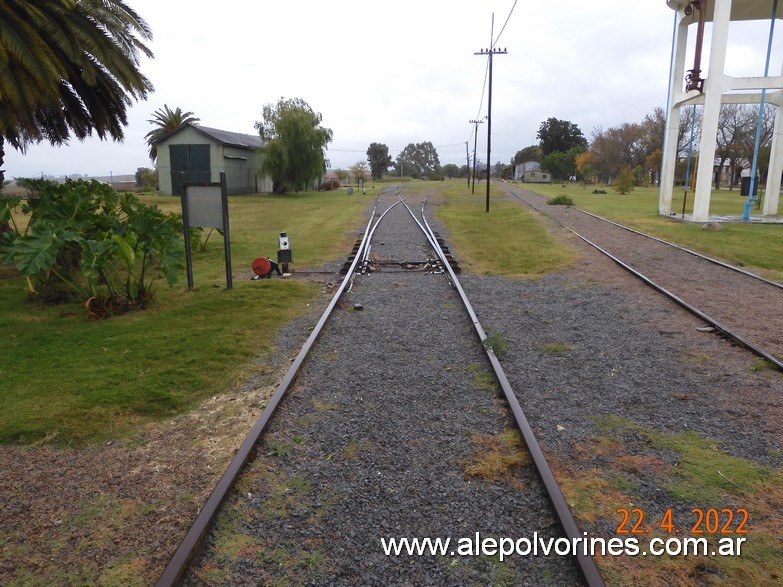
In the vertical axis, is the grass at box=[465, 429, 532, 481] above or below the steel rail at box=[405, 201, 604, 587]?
below

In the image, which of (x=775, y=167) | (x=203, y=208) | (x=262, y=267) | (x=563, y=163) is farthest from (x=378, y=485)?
(x=563, y=163)

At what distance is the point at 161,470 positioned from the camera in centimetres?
407

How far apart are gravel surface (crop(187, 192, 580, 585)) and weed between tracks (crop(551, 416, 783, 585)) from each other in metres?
0.31

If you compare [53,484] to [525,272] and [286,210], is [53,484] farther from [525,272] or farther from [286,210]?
[286,210]

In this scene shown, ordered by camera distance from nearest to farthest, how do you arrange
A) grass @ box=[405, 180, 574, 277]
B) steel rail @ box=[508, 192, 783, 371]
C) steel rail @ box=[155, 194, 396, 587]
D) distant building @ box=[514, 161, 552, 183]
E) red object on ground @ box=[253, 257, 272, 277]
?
steel rail @ box=[155, 194, 396, 587] → steel rail @ box=[508, 192, 783, 371] → red object on ground @ box=[253, 257, 272, 277] → grass @ box=[405, 180, 574, 277] → distant building @ box=[514, 161, 552, 183]

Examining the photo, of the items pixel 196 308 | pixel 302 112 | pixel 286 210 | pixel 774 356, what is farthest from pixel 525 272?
pixel 302 112

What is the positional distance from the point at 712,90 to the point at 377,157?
10641 cm

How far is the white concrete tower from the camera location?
20109mm

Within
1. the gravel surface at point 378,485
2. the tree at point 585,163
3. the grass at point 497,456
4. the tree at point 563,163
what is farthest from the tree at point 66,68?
the tree at point 563,163

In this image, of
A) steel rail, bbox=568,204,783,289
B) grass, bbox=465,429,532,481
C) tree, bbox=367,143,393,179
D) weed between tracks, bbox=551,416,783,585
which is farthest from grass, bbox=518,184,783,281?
tree, bbox=367,143,393,179

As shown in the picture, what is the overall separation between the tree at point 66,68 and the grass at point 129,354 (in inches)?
136

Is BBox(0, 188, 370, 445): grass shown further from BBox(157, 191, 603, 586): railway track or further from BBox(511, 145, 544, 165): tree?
BBox(511, 145, 544, 165): tree

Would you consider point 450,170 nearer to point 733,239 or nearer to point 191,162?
point 191,162

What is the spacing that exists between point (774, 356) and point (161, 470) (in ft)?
20.9
